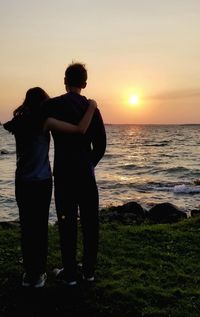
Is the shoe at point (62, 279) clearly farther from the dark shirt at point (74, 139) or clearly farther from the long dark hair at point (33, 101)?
the long dark hair at point (33, 101)

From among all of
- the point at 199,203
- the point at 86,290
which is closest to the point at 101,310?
the point at 86,290

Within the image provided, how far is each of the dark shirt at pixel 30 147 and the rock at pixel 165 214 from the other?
837cm

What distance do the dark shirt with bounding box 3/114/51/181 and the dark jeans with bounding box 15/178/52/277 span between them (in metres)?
0.12

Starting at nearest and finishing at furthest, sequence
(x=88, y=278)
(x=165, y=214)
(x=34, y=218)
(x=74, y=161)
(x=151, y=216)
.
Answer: (x=74, y=161) < (x=34, y=218) < (x=88, y=278) < (x=165, y=214) < (x=151, y=216)

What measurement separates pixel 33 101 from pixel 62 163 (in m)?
0.87

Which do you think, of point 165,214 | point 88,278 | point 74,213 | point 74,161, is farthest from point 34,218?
point 165,214

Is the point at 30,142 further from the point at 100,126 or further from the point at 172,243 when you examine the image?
the point at 172,243

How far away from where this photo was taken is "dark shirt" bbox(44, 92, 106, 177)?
5656 mm

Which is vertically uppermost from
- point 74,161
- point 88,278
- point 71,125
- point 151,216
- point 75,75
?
point 75,75

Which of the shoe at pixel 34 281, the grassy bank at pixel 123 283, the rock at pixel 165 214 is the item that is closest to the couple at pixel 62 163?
the shoe at pixel 34 281

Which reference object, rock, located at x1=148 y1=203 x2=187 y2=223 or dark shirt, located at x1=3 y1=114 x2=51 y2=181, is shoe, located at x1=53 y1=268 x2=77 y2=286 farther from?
rock, located at x1=148 y1=203 x2=187 y2=223

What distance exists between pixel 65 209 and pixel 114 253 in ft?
9.65

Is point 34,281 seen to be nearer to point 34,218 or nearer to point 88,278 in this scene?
point 88,278

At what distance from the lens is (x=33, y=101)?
5.65 metres
